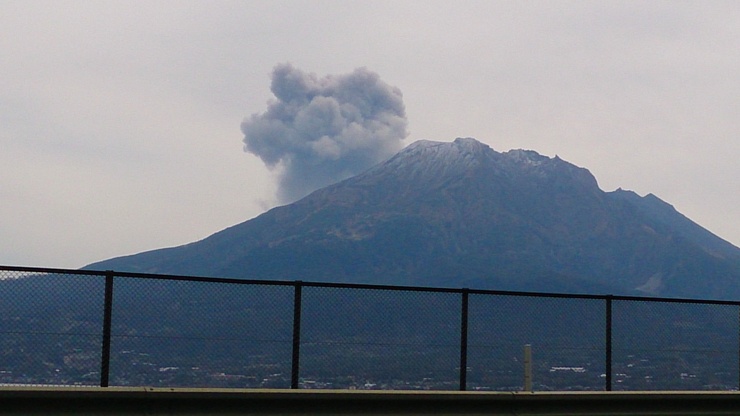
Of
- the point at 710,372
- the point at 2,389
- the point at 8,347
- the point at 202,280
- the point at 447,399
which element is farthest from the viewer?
the point at 710,372

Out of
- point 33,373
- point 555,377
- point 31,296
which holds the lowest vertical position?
point 555,377

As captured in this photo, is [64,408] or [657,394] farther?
[657,394]

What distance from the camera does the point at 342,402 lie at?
31.6ft

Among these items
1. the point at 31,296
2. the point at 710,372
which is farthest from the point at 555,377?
the point at 31,296

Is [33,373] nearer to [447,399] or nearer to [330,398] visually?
[330,398]

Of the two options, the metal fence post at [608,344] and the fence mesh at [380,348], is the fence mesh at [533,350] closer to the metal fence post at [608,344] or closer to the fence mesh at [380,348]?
the metal fence post at [608,344]

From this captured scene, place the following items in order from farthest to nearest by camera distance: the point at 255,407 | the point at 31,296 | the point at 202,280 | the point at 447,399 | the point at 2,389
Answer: the point at 31,296, the point at 202,280, the point at 447,399, the point at 255,407, the point at 2,389

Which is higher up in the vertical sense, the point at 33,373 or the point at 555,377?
the point at 33,373

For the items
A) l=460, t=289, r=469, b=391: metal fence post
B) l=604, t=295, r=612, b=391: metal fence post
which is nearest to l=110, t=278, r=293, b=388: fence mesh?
l=460, t=289, r=469, b=391: metal fence post

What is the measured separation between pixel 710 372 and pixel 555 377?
25.7ft

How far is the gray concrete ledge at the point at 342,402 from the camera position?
334 inches

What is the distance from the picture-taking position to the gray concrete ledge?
8.48m

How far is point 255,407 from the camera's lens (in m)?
9.20

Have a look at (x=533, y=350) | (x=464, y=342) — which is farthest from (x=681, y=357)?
(x=464, y=342)
